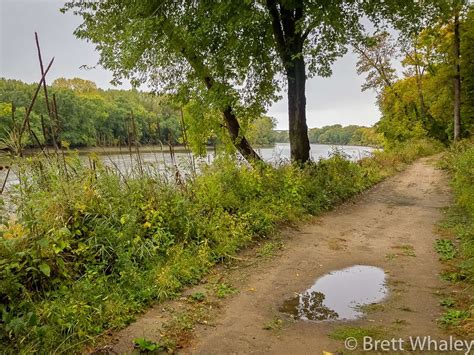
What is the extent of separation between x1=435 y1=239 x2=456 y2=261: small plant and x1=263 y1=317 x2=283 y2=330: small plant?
3.08 meters

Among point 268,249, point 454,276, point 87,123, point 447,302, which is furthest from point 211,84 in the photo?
point 447,302

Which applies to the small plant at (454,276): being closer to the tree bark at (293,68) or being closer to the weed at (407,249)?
the weed at (407,249)

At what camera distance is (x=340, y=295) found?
14.0 feet

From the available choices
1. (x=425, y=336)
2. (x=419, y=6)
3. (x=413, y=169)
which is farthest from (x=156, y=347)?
(x=413, y=169)

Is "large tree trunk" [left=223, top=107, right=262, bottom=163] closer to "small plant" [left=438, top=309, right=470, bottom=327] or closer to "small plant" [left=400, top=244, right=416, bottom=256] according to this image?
"small plant" [left=400, top=244, right=416, bottom=256]

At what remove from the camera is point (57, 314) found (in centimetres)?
322

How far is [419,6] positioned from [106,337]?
435 inches

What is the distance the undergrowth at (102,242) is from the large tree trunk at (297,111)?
322 centimetres

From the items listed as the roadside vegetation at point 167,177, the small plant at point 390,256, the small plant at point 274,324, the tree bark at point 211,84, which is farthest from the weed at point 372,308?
the tree bark at point 211,84

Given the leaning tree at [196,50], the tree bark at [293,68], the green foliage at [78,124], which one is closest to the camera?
the green foliage at [78,124]

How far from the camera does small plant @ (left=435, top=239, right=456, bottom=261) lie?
5.25 meters

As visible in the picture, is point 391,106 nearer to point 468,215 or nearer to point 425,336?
point 468,215

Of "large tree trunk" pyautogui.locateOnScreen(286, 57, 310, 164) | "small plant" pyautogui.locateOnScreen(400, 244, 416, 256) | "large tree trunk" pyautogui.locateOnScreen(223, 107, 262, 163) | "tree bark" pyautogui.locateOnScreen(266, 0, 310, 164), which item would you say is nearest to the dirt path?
"small plant" pyautogui.locateOnScreen(400, 244, 416, 256)

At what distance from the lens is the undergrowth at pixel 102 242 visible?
10.7 ft
